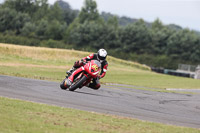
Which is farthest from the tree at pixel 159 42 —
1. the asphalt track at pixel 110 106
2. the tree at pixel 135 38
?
the asphalt track at pixel 110 106

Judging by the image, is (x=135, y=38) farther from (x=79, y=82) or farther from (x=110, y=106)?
(x=110, y=106)

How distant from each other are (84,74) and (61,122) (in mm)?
4686

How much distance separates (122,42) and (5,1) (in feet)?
162

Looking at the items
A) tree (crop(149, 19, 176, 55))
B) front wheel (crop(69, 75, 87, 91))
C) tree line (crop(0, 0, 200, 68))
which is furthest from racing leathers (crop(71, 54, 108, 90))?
tree (crop(149, 19, 176, 55))

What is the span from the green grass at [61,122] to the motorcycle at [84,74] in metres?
2.90

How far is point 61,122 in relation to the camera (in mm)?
7984

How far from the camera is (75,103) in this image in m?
11.1

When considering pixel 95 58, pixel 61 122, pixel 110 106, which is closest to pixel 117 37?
pixel 95 58

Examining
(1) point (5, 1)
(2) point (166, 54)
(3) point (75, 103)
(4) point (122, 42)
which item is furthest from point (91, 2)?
(3) point (75, 103)

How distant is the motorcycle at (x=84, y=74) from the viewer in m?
12.3

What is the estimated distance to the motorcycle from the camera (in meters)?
12.3

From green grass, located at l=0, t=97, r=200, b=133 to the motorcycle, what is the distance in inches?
114

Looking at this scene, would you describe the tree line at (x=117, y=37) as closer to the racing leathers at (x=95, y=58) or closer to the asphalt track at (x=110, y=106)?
the racing leathers at (x=95, y=58)

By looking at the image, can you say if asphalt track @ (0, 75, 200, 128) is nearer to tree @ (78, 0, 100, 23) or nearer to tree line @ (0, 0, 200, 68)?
tree line @ (0, 0, 200, 68)
